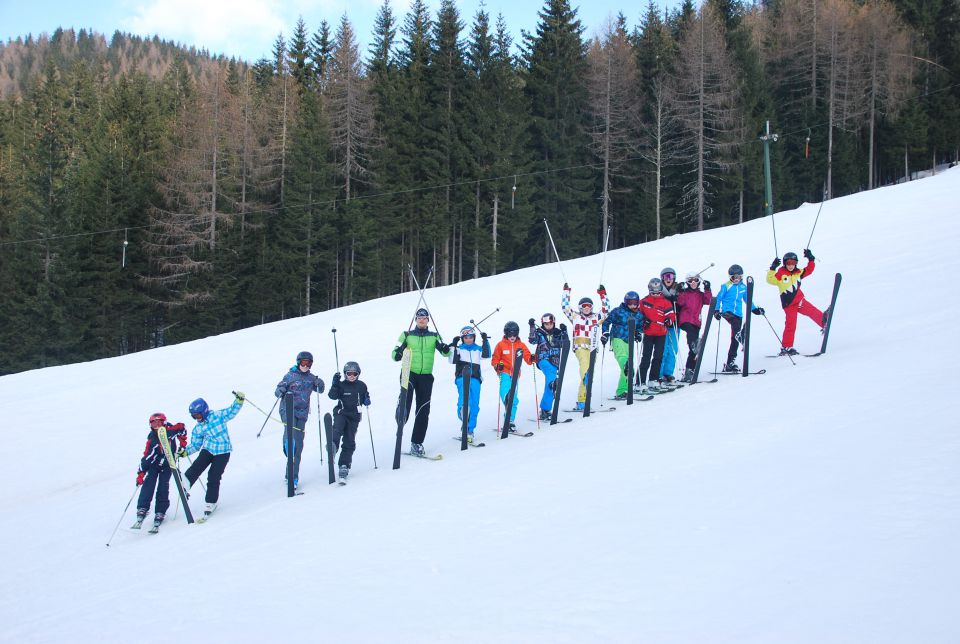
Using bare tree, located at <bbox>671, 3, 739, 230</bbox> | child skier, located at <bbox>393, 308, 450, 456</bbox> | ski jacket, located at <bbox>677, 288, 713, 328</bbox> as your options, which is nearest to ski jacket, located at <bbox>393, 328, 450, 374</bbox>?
child skier, located at <bbox>393, 308, 450, 456</bbox>

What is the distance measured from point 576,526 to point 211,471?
493 centimetres

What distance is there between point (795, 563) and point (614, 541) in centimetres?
115

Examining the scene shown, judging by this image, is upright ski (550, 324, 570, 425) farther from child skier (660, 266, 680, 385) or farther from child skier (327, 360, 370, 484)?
child skier (327, 360, 370, 484)

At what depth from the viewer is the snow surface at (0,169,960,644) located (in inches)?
151

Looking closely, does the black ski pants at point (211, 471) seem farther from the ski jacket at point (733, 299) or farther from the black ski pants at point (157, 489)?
the ski jacket at point (733, 299)

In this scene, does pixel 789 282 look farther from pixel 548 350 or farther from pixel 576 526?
pixel 576 526

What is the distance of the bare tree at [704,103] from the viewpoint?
38312 mm

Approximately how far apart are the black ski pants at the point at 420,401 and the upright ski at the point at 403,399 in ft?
0.46

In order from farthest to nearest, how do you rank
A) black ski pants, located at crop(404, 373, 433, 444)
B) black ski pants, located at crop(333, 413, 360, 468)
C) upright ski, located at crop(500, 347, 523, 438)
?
1. upright ski, located at crop(500, 347, 523, 438)
2. black ski pants, located at crop(404, 373, 433, 444)
3. black ski pants, located at crop(333, 413, 360, 468)

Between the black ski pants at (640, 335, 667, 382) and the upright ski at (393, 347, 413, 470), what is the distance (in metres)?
3.69

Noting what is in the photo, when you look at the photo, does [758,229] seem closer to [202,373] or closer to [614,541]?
[202,373]

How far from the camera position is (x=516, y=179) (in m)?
40.9

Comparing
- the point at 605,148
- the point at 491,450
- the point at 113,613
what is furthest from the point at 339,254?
the point at 113,613

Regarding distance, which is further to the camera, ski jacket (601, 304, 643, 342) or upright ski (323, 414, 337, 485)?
ski jacket (601, 304, 643, 342)
